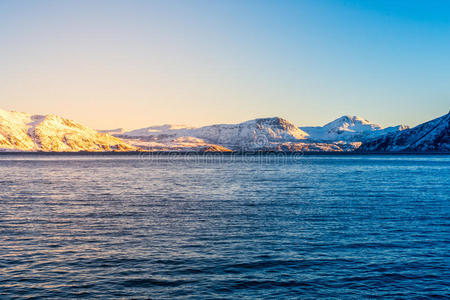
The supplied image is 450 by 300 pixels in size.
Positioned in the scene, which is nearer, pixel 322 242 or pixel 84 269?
pixel 84 269

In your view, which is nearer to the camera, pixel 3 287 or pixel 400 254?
pixel 3 287

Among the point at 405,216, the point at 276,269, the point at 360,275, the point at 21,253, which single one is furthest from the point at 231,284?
the point at 405,216

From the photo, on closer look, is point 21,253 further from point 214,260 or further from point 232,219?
point 232,219

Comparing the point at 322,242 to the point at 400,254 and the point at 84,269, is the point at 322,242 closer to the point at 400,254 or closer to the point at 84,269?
the point at 400,254

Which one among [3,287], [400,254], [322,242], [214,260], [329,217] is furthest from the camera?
[329,217]

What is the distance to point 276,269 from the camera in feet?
73.1

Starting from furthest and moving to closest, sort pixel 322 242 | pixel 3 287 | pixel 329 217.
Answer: pixel 329 217, pixel 322 242, pixel 3 287

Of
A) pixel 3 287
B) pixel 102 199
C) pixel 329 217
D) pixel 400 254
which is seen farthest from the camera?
pixel 102 199

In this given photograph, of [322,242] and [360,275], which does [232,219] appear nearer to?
[322,242]

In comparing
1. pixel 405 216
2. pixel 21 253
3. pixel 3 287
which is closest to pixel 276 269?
pixel 3 287

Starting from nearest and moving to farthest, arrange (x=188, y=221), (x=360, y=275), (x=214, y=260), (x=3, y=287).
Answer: (x=3, y=287) → (x=360, y=275) → (x=214, y=260) → (x=188, y=221)

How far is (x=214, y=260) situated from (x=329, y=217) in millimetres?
17452

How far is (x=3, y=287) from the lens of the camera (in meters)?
19.6

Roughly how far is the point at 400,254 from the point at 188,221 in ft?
55.5
